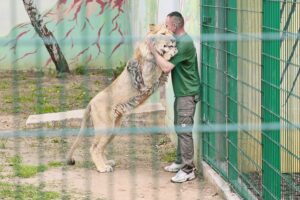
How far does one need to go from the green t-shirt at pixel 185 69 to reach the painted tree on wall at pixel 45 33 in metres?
6.17

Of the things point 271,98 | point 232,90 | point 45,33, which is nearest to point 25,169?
point 232,90

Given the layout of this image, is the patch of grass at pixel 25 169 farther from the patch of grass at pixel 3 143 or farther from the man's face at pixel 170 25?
the man's face at pixel 170 25

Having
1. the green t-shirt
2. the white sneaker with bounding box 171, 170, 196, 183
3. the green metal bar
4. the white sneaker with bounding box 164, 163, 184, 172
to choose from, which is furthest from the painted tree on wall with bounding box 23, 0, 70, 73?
the green metal bar

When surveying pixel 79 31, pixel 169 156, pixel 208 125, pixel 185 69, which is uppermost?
pixel 185 69

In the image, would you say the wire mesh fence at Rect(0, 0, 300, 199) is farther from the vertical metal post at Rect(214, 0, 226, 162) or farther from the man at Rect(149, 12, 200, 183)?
the man at Rect(149, 12, 200, 183)

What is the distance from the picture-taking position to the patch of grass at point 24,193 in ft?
22.3

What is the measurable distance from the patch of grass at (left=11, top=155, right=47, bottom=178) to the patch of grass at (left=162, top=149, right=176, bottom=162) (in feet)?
3.72

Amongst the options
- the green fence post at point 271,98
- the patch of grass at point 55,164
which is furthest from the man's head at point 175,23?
the green fence post at point 271,98

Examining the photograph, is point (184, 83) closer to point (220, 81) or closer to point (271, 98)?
point (220, 81)

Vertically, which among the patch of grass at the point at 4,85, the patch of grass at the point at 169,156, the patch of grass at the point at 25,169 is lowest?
the patch of grass at the point at 169,156

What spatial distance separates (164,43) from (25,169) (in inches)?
62.8

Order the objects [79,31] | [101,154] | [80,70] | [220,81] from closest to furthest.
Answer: [220,81], [101,154], [80,70], [79,31]

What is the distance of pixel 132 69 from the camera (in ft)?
25.1

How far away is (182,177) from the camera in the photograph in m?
7.30
